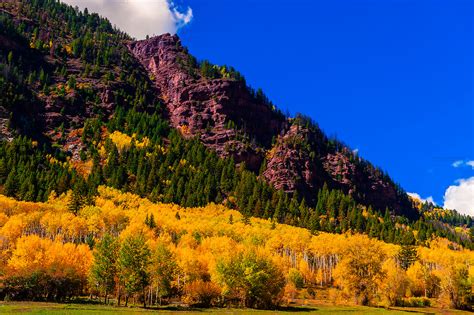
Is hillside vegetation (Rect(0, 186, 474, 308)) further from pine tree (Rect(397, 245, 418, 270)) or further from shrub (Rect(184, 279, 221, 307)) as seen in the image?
pine tree (Rect(397, 245, 418, 270))

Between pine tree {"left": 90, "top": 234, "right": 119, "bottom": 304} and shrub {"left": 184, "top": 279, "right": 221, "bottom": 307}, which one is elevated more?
pine tree {"left": 90, "top": 234, "right": 119, "bottom": 304}

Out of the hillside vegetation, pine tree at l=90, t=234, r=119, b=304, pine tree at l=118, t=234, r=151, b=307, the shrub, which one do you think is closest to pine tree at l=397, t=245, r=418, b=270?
the hillside vegetation

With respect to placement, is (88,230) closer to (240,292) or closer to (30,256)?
(30,256)

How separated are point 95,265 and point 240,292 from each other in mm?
28112

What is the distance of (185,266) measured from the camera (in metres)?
86.1

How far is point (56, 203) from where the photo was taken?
152375mm

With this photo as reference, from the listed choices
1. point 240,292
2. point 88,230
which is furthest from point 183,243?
point 240,292

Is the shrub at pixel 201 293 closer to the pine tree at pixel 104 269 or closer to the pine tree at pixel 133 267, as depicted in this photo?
the pine tree at pixel 133 267

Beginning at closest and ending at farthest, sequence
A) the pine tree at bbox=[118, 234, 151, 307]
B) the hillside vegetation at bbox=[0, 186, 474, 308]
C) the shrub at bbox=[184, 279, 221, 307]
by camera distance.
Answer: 1. the pine tree at bbox=[118, 234, 151, 307]
2. the hillside vegetation at bbox=[0, 186, 474, 308]
3. the shrub at bbox=[184, 279, 221, 307]

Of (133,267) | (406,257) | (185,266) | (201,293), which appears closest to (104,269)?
(133,267)

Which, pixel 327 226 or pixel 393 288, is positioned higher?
pixel 327 226

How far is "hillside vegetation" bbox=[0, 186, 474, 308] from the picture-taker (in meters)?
73.8

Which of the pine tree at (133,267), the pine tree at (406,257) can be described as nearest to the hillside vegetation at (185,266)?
the pine tree at (133,267)

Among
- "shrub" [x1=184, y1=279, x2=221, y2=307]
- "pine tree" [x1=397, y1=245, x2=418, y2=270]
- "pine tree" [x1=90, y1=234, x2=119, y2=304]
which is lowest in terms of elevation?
"shrub" [x1=184, y1=279, x2=221, y2=307]
